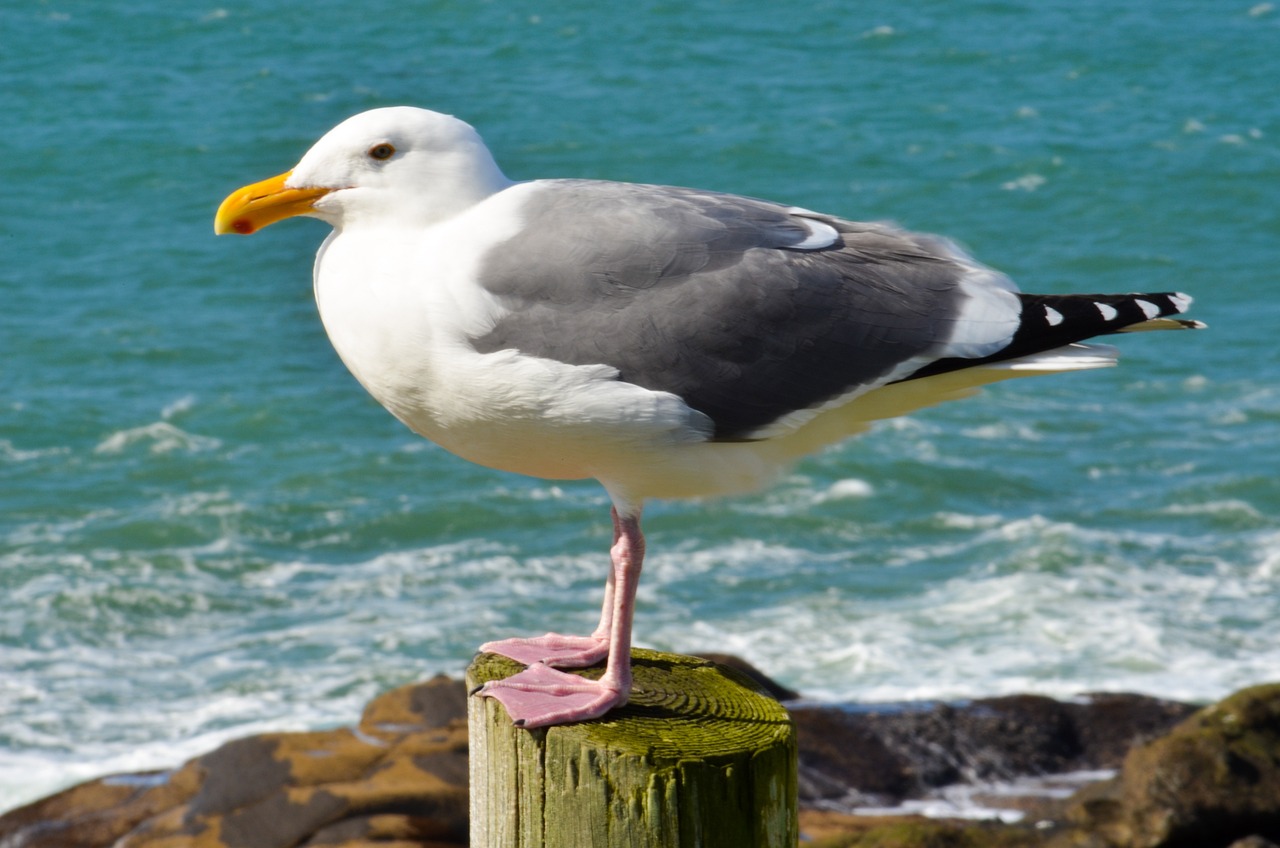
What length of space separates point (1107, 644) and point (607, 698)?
7991 millimetres

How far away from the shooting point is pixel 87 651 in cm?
1177

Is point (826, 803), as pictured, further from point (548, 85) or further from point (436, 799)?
point (548, 85)

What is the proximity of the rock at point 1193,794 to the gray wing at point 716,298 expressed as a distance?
3505mm

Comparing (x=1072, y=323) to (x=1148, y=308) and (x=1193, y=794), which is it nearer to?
(x=1148, y=308)

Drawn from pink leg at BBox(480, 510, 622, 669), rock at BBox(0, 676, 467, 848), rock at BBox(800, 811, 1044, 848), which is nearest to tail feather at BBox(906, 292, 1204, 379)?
pink leg at BBox(480, 510, 622, 669)

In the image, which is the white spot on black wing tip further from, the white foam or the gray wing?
the white foam

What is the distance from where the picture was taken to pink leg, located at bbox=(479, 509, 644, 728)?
372 centimetres

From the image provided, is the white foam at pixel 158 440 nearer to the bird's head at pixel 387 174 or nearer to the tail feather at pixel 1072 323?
the bird's head at pixel 387 174

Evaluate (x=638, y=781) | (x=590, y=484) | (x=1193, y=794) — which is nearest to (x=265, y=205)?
(x=638, y=781)

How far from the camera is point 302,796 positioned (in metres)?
7.08

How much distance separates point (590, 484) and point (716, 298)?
10.6 metres

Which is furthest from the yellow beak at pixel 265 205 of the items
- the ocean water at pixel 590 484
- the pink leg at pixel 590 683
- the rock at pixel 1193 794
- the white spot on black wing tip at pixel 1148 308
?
the ocean water at pixel 590 484

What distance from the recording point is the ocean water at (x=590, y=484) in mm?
11383

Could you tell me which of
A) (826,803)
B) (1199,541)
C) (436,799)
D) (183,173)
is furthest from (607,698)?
(183,173)
